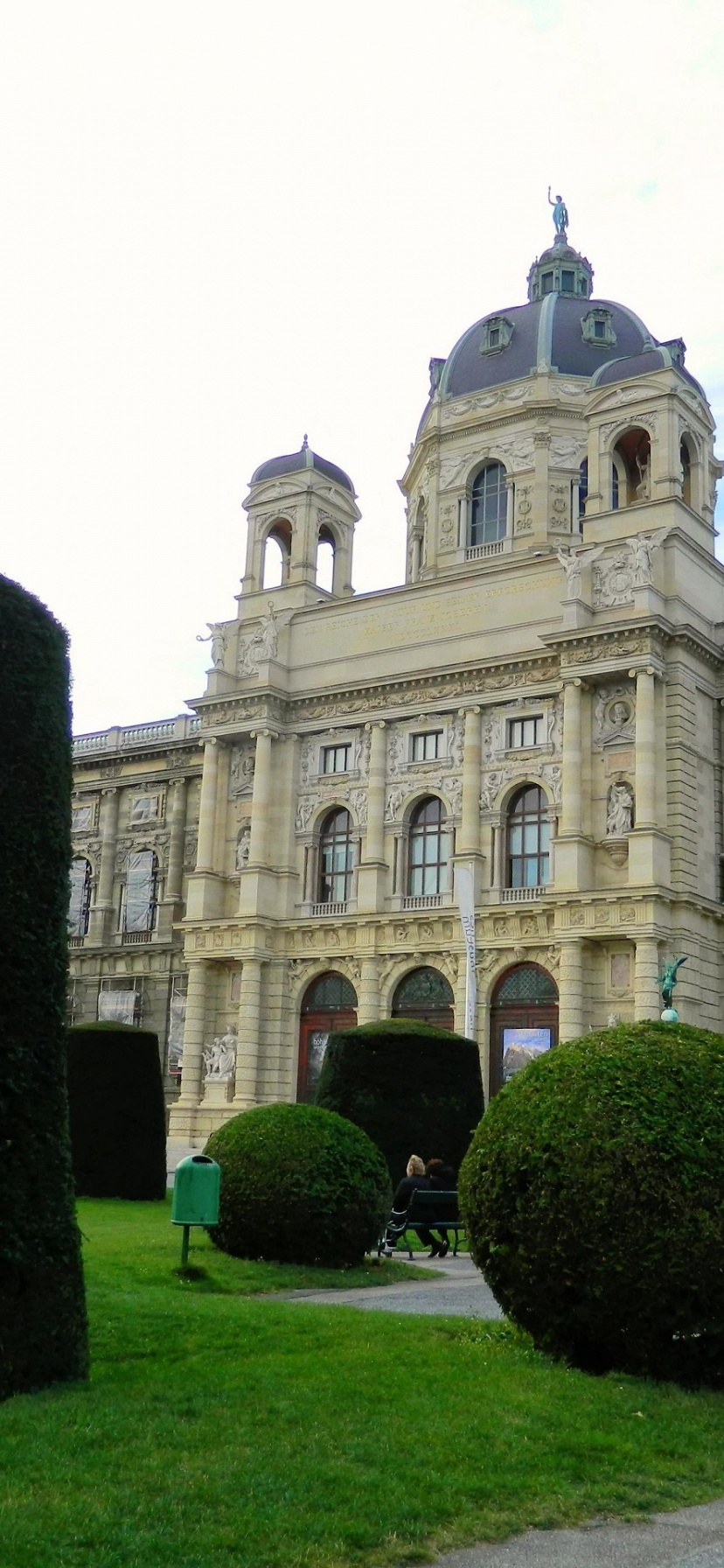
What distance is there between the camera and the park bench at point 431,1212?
69.9 feet

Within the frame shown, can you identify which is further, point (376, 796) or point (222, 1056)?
point (222, 1056)

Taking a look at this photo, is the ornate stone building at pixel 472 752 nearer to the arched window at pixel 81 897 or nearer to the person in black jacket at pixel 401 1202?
the arched window at pixel 81 897

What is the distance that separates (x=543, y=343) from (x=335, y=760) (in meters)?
17.4

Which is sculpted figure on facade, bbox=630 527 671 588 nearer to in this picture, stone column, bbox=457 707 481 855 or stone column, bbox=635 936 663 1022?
stone column, bbox=457 707 481 855

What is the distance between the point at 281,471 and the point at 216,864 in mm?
14667

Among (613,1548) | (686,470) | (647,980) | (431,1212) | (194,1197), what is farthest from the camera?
(686,470)

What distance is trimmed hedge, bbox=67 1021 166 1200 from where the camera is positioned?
2769cm

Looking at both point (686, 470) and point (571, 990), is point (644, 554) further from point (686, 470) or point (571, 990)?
point (571, 990)

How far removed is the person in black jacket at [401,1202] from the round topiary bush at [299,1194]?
2266 millimetres

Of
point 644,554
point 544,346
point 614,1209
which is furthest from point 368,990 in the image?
point 614,1209

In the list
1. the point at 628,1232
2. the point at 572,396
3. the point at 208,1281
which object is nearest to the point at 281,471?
the point at 572,396

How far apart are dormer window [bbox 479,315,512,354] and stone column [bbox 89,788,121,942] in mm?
21908

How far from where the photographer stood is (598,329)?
5394cm

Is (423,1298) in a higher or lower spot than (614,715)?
lower
